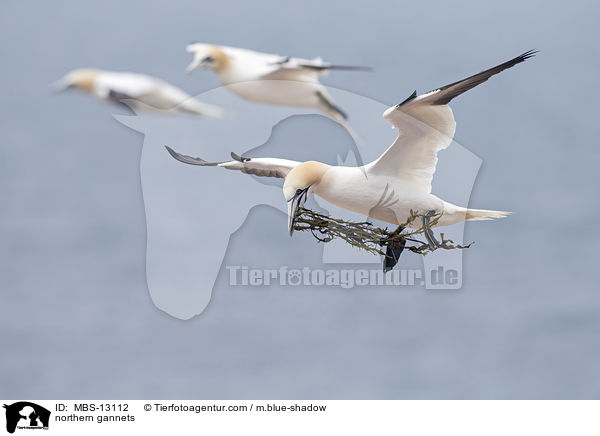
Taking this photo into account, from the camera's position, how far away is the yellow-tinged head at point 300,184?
10.6ft

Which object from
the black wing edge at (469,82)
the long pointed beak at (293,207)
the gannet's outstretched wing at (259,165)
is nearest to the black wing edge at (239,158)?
the gannet's outstretched wing at (259,165)

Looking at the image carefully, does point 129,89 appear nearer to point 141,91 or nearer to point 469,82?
point 141,91

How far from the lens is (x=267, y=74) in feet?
10.8

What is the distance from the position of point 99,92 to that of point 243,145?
206 cm

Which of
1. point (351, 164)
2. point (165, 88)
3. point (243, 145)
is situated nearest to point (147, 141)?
point (243, 145)

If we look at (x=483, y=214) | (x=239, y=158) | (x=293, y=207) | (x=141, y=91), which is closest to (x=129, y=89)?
(x=141, y=91)

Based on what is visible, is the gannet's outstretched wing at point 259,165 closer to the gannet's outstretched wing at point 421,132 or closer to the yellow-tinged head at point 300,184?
the yellow-tinged head at point 300,184

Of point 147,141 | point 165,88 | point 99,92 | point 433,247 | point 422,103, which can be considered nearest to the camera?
point 99,92

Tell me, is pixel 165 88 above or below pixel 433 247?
below

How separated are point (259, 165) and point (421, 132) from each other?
2.95 feet

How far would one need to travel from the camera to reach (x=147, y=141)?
13.6 feet

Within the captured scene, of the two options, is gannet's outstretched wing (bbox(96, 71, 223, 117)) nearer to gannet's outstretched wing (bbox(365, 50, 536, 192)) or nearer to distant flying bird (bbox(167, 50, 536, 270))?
distant flying bird (bbox(167, 50, 536, 270))

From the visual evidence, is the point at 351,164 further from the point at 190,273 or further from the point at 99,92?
the point at 99,92

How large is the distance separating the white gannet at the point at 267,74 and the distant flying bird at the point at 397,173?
339mm
